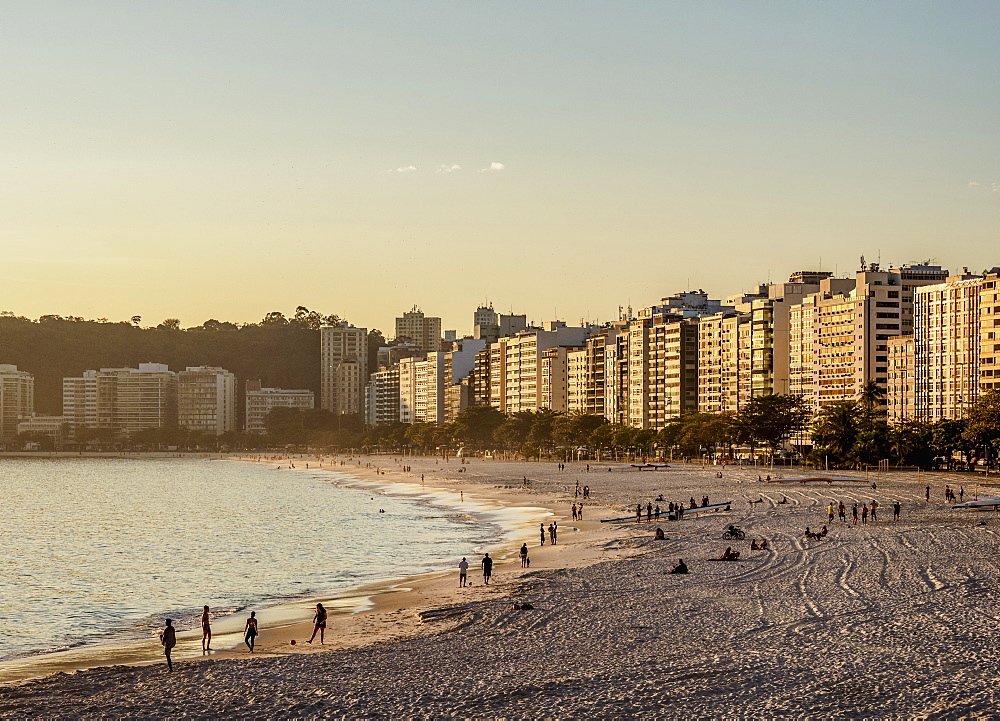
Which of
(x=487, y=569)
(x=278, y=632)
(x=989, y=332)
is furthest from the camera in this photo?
(x=989, y=332)

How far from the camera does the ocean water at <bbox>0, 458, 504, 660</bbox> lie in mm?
45281

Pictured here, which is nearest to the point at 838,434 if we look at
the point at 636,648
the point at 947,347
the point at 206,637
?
the point at 947,347

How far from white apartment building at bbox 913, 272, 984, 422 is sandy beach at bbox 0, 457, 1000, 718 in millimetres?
85418

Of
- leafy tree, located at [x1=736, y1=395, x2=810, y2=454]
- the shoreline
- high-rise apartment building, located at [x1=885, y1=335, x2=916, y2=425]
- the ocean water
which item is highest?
high-rise apartment building, located at [x1=885, y1=335, x2=916, y2=425]

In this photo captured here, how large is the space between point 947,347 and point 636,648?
117552mm

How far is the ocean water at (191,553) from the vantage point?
45.3 m

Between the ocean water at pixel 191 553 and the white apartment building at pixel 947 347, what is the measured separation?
64834 millimetres

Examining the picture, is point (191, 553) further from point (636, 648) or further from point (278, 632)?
point (636, 648)

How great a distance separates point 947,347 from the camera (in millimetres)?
139000

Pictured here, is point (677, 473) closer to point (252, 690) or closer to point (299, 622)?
point (299, 622)

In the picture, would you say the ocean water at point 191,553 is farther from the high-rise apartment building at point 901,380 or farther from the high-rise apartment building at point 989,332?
the high-rise apartment building at point 901,380

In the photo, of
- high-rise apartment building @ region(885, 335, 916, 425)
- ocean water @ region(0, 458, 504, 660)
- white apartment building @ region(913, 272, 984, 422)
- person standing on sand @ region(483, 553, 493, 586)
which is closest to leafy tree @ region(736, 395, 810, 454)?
high-rise apartment building @ region(885, 335, 916, 425)

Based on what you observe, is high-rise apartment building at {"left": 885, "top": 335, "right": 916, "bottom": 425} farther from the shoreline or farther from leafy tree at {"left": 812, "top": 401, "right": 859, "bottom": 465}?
the shoreline

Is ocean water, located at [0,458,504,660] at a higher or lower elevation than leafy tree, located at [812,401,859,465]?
lower
